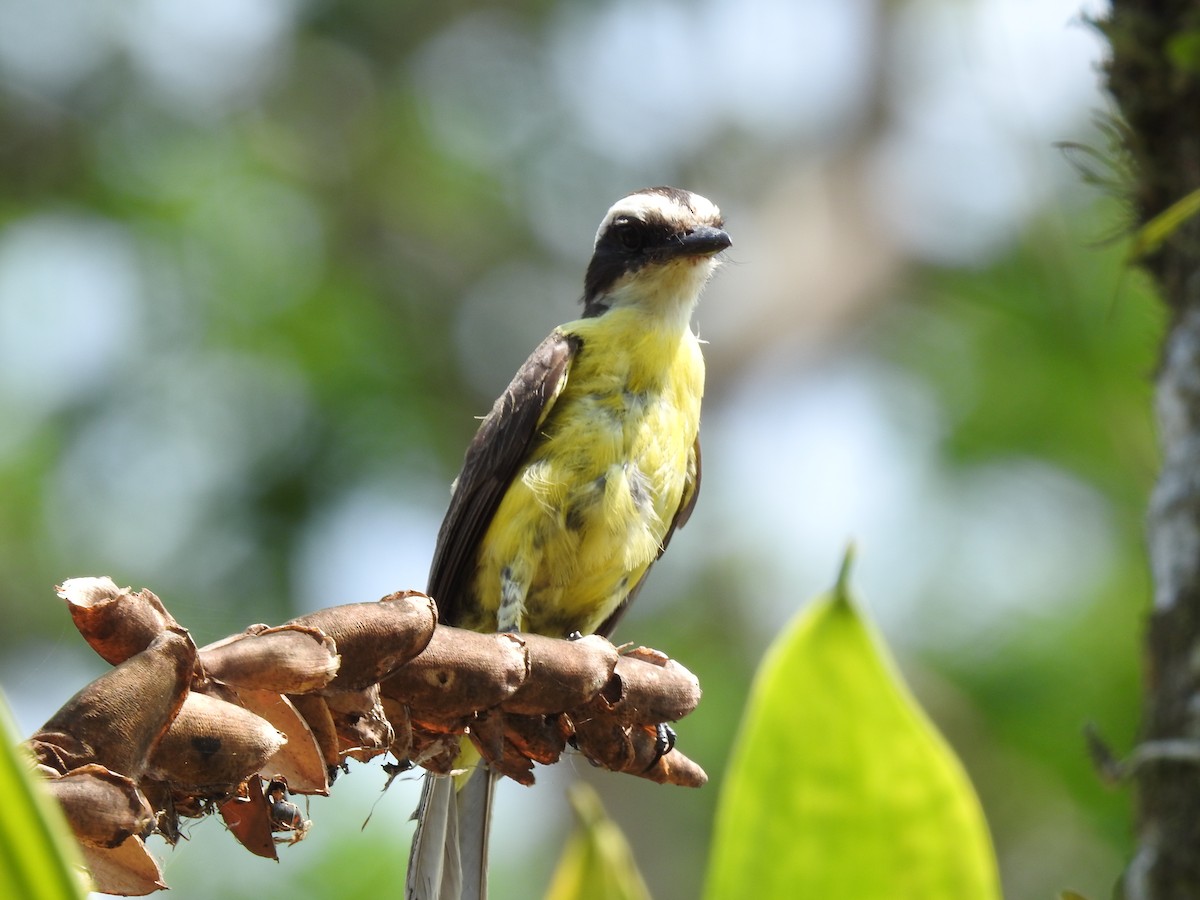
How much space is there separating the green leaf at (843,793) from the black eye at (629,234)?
283 cm

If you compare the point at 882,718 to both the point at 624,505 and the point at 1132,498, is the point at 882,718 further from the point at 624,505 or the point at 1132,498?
the point at 1132,498

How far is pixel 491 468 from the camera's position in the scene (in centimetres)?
363

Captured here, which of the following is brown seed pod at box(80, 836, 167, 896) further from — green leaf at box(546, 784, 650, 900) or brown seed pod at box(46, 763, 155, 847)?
green leaf at box(546, 784, 650, 900)

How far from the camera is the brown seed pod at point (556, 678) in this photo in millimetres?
1755

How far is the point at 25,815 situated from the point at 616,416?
9.43ft

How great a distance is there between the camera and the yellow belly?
346 centimetres

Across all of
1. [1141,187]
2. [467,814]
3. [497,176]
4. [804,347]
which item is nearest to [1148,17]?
[1141,187]

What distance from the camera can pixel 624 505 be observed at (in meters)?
3.48

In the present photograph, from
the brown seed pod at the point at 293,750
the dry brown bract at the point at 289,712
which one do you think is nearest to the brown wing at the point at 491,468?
the dry brown bract at the point at 289,712

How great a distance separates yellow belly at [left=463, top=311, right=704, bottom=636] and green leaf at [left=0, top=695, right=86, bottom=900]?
8.71 ft

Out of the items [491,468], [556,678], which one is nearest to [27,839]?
[556,678]

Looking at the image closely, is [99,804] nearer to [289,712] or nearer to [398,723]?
[289,712]

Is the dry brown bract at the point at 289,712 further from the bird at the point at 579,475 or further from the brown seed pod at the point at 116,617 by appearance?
the bird at the point at 579,475

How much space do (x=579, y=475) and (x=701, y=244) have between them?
0.90 meters
